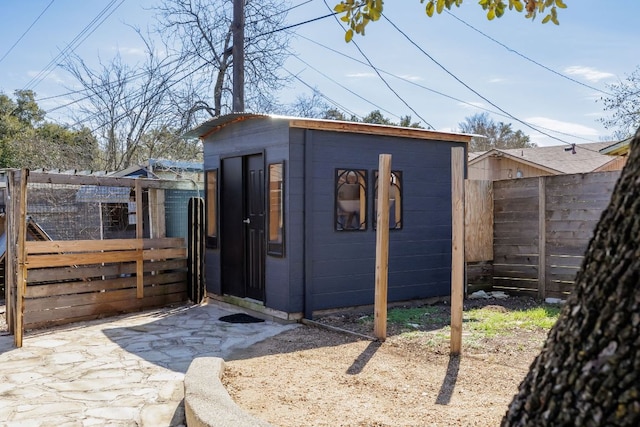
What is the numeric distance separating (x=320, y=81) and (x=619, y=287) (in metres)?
16.8

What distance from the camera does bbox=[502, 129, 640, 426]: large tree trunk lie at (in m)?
1.06

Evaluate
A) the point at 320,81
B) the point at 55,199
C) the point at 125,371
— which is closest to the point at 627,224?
the point at 125,371

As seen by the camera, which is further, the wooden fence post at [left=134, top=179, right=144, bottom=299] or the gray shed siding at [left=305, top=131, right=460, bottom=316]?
the wooden fence post at [left=134, top=179, right=144, bottom=299]

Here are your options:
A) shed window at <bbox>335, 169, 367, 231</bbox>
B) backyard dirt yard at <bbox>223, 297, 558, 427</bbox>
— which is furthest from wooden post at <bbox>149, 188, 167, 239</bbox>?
backyard dirt yard at <bbox>223, 297, 558, 427</bbox>

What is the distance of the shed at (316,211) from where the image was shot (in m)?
6.22

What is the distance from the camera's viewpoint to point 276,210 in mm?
6445

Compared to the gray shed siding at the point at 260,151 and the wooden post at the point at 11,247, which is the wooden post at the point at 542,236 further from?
the wooden post at the point at 11,247

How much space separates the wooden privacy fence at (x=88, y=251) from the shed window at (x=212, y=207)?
0.17 metres

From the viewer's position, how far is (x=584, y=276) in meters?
1.24

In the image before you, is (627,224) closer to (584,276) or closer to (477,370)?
(584,276)

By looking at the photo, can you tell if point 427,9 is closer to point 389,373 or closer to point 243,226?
point 389,373

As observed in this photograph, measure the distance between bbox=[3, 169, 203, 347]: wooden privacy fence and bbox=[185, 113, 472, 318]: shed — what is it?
2.12 ft

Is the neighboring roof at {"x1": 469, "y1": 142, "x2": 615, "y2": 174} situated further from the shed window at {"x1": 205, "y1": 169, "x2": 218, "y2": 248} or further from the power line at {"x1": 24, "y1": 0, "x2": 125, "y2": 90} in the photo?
the shed window at {"x1": 205, "y1": 169, "x2": 218, "y2": 248}

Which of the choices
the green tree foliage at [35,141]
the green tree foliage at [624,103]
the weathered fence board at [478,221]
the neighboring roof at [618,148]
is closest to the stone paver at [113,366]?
the weathered fence board at [478,221]
